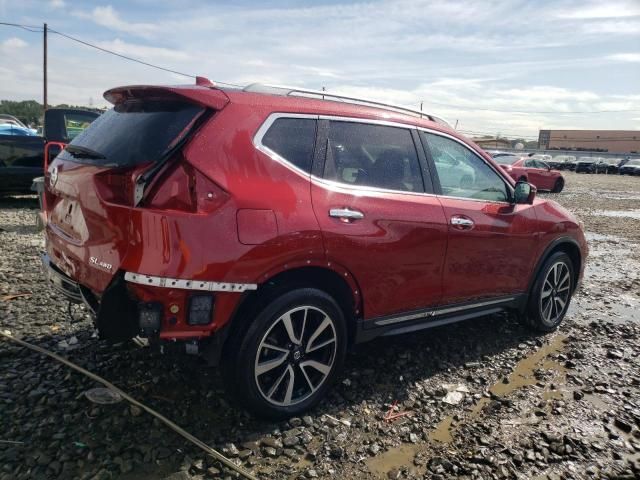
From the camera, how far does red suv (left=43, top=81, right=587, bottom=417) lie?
2652mm

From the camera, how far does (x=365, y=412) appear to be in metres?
3.32

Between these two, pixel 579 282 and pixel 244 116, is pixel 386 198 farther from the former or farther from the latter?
pixel 579 282

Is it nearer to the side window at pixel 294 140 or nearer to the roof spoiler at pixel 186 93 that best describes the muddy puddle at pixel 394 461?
the side window at pixel 294 140

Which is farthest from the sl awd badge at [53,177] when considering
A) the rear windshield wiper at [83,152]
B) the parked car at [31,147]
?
the parked car at [31,147]

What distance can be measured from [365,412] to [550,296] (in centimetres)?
256

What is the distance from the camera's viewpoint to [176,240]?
2576 millimetres

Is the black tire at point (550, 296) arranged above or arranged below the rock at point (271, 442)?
above

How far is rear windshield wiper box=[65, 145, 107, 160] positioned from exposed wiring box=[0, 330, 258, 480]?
4.48ft

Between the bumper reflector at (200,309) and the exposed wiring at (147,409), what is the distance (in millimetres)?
658

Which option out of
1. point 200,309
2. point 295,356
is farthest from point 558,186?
point 200,309

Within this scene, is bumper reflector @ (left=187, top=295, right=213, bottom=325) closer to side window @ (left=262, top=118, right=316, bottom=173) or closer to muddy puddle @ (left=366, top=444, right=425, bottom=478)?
side window @ (left=262, top=118, right=316, bottom=173)

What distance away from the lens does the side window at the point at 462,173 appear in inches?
155

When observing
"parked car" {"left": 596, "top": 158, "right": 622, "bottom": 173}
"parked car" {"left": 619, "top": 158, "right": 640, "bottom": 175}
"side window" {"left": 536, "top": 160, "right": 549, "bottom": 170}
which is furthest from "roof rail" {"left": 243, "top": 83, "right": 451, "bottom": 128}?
"parked car" {"left": 596, "top": 158, "right": 622, "bottom": 173}

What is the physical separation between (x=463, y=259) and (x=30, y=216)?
7.79 m
